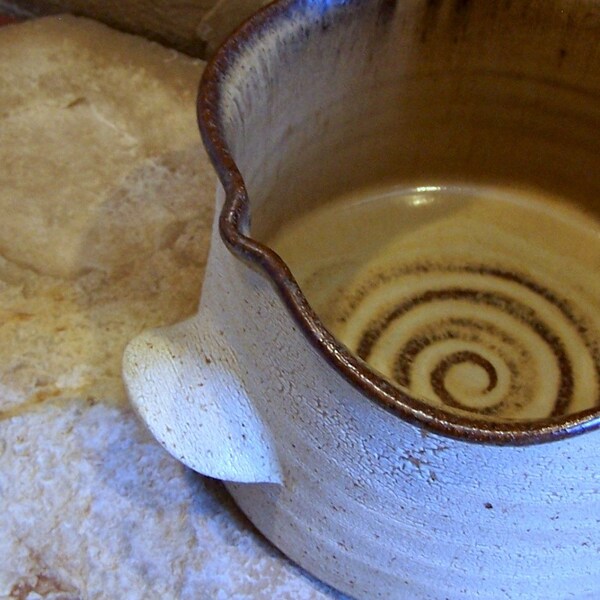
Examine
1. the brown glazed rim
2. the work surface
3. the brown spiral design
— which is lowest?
the work surface

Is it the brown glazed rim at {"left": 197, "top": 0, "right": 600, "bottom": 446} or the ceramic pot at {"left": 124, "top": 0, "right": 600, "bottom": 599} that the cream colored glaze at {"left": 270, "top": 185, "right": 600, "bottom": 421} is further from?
the brown glazed rim at {"left": 197, "top": 0, "right": 600, "bottom": 446}

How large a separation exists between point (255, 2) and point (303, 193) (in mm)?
269

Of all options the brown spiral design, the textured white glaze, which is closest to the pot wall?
the textured white glaze

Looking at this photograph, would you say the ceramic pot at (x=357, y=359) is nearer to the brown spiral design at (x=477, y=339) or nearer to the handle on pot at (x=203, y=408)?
the handle on pot at (x=203, y=408)

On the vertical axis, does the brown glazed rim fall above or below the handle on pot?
above

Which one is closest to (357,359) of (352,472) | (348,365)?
(348,365)

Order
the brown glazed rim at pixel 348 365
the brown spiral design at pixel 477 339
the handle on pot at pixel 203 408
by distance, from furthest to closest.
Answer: the brown spiral design at pixel 477 339 < the handle on pot at pixel 203 408 < the brown glazed rim at pixel 348 365

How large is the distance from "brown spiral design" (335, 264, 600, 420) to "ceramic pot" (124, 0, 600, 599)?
133mm

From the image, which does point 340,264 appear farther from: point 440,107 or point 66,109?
point 66,109

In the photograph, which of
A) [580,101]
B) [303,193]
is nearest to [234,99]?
[303,193]

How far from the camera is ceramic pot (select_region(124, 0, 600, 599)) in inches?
21.0

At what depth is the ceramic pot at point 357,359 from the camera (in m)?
0.53

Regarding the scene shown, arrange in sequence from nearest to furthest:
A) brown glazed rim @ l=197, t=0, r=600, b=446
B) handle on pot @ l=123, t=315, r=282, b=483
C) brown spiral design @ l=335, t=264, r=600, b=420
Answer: brown glazed rim @ l=197, t=0, r=600, b=446
handle on pot @ l=123, t=315, r=282, b=483
brown spiral design @ l=335, t=264, r=600, b=420

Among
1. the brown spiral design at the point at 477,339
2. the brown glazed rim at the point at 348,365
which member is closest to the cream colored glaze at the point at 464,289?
the brown spiral design at the point at 477,339
